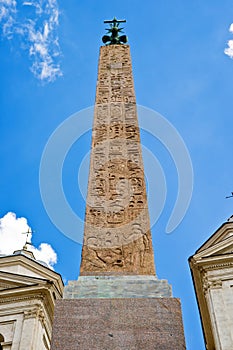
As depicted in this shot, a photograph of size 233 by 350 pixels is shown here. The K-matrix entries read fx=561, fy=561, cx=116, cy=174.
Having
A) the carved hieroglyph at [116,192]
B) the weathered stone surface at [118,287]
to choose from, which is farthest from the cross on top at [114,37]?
the weathered stone surface at [118,287]

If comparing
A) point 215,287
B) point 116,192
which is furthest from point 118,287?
point 215,287

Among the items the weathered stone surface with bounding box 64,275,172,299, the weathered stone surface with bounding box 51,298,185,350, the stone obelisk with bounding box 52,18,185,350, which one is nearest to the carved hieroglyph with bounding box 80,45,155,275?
the stone obelisk with bounding box 52,18,185,350

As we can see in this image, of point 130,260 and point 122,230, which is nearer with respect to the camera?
point 130,260

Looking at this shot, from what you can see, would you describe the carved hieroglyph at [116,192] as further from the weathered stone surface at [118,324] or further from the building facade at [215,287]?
the building facade at [215,287]

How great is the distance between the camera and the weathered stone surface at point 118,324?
573 cm

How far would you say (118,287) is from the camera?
6391mm

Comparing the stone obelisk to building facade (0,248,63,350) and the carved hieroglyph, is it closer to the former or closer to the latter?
the carved hieroglyph

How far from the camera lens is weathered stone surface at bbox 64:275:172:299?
6.28m

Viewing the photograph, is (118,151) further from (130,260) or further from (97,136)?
(130,260)

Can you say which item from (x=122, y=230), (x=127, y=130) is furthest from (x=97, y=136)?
(x=122, y=230)

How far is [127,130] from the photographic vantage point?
9.35m

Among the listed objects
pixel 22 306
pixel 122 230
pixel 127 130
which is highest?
pixel 22 306

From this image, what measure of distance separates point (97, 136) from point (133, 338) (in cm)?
417

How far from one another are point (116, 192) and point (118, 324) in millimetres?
2482
